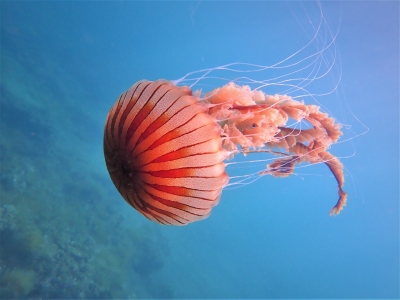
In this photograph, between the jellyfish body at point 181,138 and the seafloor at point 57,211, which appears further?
the seafloor at point 57,211

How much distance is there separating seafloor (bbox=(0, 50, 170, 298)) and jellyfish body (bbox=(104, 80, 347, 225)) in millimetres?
7091

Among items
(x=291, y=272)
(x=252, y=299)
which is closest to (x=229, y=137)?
(x=252, y=299)

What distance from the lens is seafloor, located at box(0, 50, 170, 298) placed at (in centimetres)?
825

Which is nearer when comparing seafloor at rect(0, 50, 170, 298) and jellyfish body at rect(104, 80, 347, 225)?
jellyfish body at rect(104, 80, 347, 225)

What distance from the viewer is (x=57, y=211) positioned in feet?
34.5

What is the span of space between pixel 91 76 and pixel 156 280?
620 inches

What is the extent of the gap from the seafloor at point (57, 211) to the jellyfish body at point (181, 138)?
7091mm

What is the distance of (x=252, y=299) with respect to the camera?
80.2ft

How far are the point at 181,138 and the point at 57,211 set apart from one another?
9993mm

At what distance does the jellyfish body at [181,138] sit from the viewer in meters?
2.01

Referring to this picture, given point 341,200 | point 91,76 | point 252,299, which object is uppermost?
point 91,76

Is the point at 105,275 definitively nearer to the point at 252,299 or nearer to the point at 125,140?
the point at 125,140

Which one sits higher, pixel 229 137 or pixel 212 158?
pixel 229 137

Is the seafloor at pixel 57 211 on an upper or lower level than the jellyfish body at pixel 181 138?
upper
